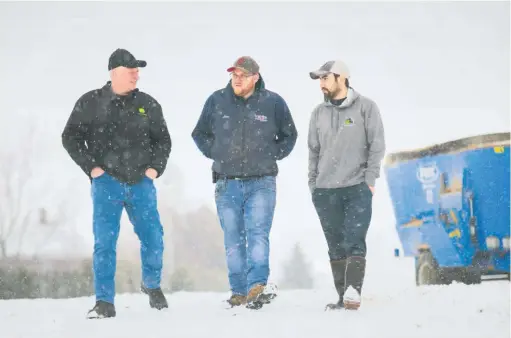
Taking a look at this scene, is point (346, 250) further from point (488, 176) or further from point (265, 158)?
point (488, 176)

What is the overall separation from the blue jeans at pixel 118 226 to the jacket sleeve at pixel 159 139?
0.61ft

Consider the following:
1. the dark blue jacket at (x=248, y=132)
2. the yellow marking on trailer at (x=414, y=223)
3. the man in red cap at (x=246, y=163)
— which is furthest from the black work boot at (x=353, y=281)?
the yellow marking on trailer at (x=414, y=223)

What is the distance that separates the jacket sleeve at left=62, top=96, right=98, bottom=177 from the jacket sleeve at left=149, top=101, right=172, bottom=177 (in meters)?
0.57

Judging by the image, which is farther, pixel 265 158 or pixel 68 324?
pixel 265 158

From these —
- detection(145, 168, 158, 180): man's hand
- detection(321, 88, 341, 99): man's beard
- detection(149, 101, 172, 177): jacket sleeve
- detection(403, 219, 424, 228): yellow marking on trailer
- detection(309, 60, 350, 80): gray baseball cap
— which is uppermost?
detection(309, 60, 350, 80): gray baseball cap

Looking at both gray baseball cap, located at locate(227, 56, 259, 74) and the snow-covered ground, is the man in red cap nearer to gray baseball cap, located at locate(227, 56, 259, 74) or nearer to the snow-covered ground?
gray baseball cap, located at locate(227, 56, 259, 74)

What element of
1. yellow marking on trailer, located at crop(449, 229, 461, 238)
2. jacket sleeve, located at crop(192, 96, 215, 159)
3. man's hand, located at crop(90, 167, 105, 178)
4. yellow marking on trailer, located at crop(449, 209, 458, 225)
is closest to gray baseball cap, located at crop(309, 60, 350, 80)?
jacket sleeve, located at crop(192, 96, 215, 159)

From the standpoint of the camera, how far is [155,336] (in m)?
4.88

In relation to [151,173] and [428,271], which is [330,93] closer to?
[151,173]

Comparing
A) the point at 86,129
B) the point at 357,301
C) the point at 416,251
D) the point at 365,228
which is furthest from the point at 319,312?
the point at 416,251

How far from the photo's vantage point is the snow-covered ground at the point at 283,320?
4.96m

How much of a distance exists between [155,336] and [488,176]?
7.99m

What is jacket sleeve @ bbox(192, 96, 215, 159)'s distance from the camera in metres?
7.05

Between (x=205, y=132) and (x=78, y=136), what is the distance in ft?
4.18
